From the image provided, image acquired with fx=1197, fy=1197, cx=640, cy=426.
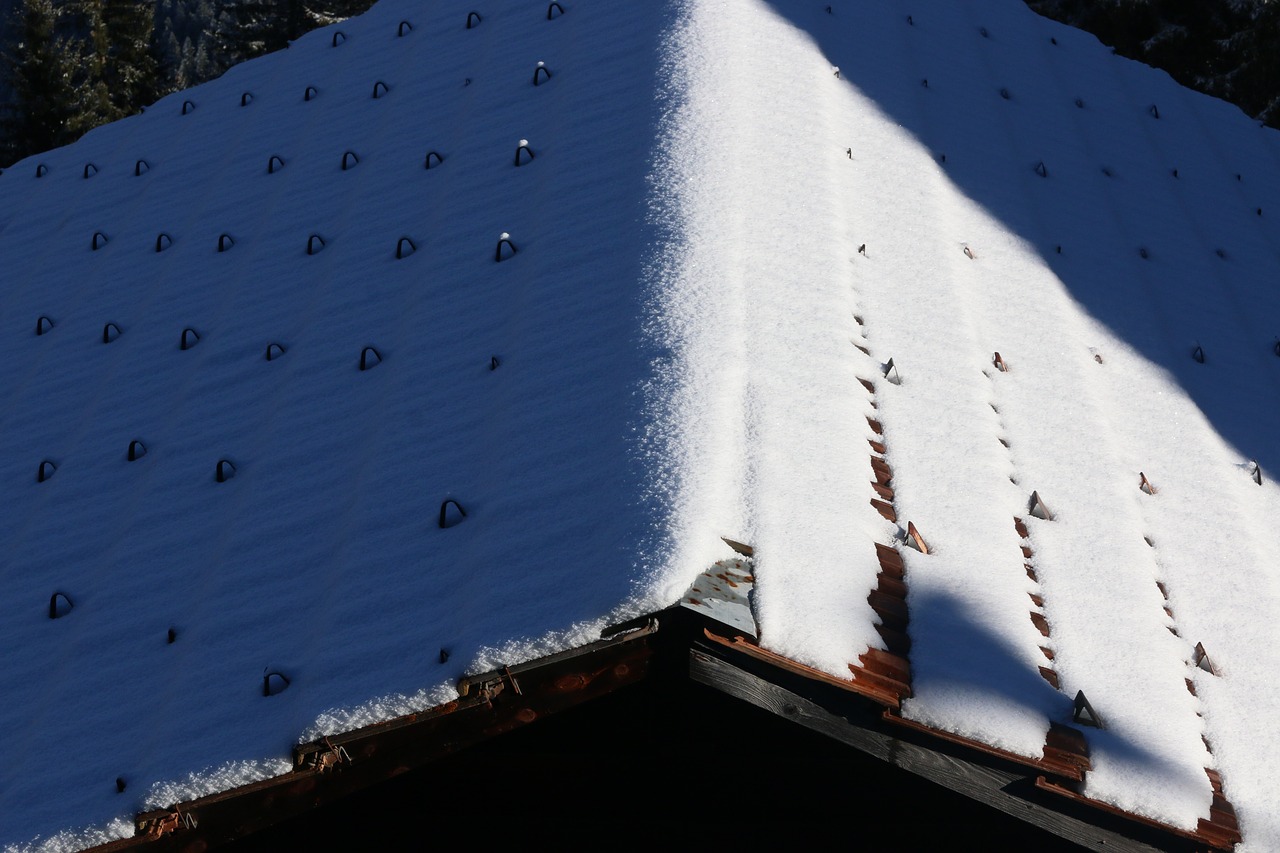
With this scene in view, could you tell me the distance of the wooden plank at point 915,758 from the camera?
289 cm

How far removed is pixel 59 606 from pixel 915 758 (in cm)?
267

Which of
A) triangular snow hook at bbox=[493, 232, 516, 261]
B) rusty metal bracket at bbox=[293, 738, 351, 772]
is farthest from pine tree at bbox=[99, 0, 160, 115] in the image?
rusty metal bracket at bbox=[293, 738, 351, 772]

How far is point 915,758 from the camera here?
301 cm

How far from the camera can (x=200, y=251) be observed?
5.54 metres

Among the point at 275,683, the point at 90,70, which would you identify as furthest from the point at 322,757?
the point at 90,70

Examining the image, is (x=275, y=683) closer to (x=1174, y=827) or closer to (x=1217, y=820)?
(x=1174, y=827)

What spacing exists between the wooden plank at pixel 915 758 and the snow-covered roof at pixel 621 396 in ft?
0.49

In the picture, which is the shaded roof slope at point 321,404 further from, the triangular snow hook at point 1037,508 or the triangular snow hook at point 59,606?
the triangular snow hook at point 1037,508

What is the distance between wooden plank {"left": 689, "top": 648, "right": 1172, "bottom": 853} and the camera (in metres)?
2.89

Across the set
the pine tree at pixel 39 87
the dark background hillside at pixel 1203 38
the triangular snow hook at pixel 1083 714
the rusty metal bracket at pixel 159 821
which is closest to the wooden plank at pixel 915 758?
the triangular snow hook at pixel 1083 714

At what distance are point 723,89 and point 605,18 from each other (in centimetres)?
120

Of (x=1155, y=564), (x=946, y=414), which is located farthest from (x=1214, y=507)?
(x=946, y=414)

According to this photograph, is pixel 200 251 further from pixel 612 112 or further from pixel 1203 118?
pixel 1203 118

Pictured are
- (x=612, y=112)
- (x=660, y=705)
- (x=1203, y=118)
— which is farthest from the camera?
(x=1203, y=118)
